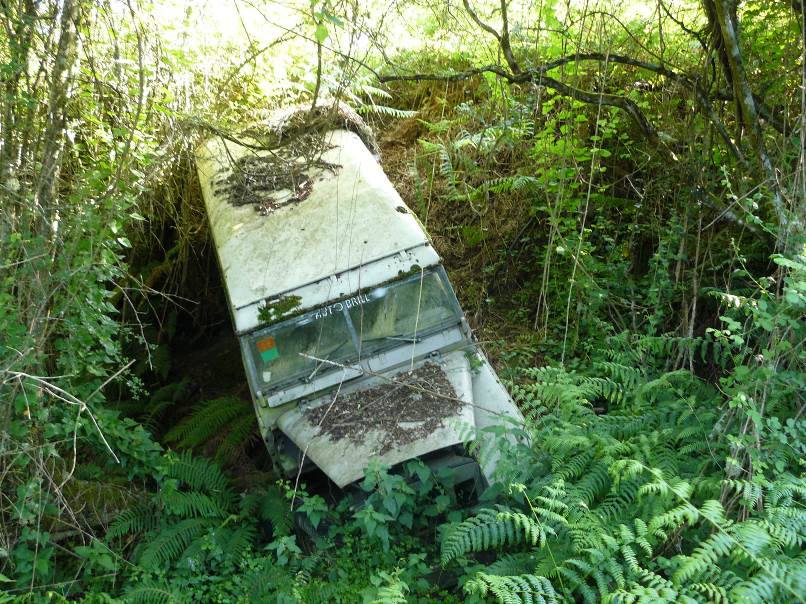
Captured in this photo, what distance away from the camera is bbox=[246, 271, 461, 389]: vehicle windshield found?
492 cm

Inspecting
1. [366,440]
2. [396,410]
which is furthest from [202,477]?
[396,410]

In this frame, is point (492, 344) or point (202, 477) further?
point (492, 344)

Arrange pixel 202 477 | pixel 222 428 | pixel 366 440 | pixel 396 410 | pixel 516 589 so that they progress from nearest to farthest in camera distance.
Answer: pixel 516 589, pixel 366 440, pixel 396 410, pixel 202 477, pixel 222 428

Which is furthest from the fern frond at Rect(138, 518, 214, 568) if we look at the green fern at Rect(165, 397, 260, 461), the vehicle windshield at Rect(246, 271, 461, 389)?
the vehicle windshield at Rect(246, 271, 461, 389)

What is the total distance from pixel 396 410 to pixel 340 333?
2.24 ft

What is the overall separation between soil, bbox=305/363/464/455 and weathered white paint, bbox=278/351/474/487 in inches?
1.4

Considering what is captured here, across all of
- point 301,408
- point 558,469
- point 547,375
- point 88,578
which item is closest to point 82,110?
point 301,408

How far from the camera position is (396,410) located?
4.71 metres

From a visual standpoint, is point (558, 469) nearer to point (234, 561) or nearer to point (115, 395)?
point (234, 561)

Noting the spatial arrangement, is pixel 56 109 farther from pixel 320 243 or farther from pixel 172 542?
pixel 172 542

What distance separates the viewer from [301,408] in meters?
4.90

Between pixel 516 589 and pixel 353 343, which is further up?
pixel 353 343

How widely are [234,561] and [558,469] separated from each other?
225 cm

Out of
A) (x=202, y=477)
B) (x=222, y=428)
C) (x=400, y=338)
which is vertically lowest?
(x=202, y=477)
